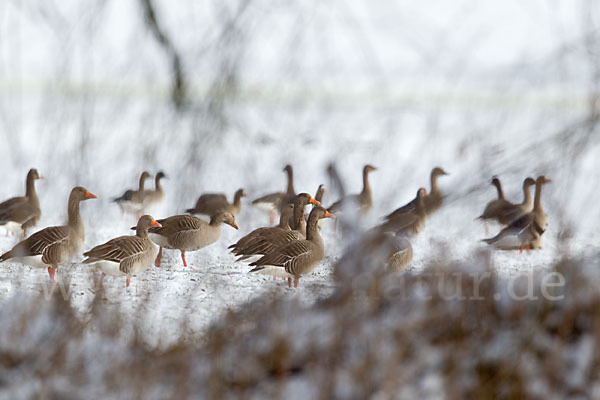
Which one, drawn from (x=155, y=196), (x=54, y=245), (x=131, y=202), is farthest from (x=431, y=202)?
(x=155, y=196)

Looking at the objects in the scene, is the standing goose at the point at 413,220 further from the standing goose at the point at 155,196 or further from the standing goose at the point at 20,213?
the standing goose at the point at 20,213

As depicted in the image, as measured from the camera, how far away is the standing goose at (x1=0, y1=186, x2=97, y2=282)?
6453 mm

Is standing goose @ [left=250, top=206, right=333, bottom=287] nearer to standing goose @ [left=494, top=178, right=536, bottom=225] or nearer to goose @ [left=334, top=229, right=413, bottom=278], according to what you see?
goose @ [left=334, top=229, right=413, bottom=278]

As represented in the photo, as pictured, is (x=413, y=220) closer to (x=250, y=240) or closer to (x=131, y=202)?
(x=250, y=240)

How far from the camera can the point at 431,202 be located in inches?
200

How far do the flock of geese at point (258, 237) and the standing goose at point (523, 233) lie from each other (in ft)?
0.04

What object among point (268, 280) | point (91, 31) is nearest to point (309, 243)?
point (268, 280)

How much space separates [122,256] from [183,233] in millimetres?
1070

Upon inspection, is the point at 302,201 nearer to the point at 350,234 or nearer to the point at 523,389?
the point at 350,234

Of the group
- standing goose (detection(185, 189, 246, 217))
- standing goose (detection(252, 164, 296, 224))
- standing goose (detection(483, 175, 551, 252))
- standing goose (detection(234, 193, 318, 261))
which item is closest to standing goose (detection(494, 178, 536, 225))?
standing goose (detection(483, 175, 551, 252))

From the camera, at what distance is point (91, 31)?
5953 millimetres

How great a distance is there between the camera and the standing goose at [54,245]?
645 centimetres

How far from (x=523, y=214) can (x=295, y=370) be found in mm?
4671

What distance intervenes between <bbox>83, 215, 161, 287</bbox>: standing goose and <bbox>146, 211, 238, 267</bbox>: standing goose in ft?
1.89
